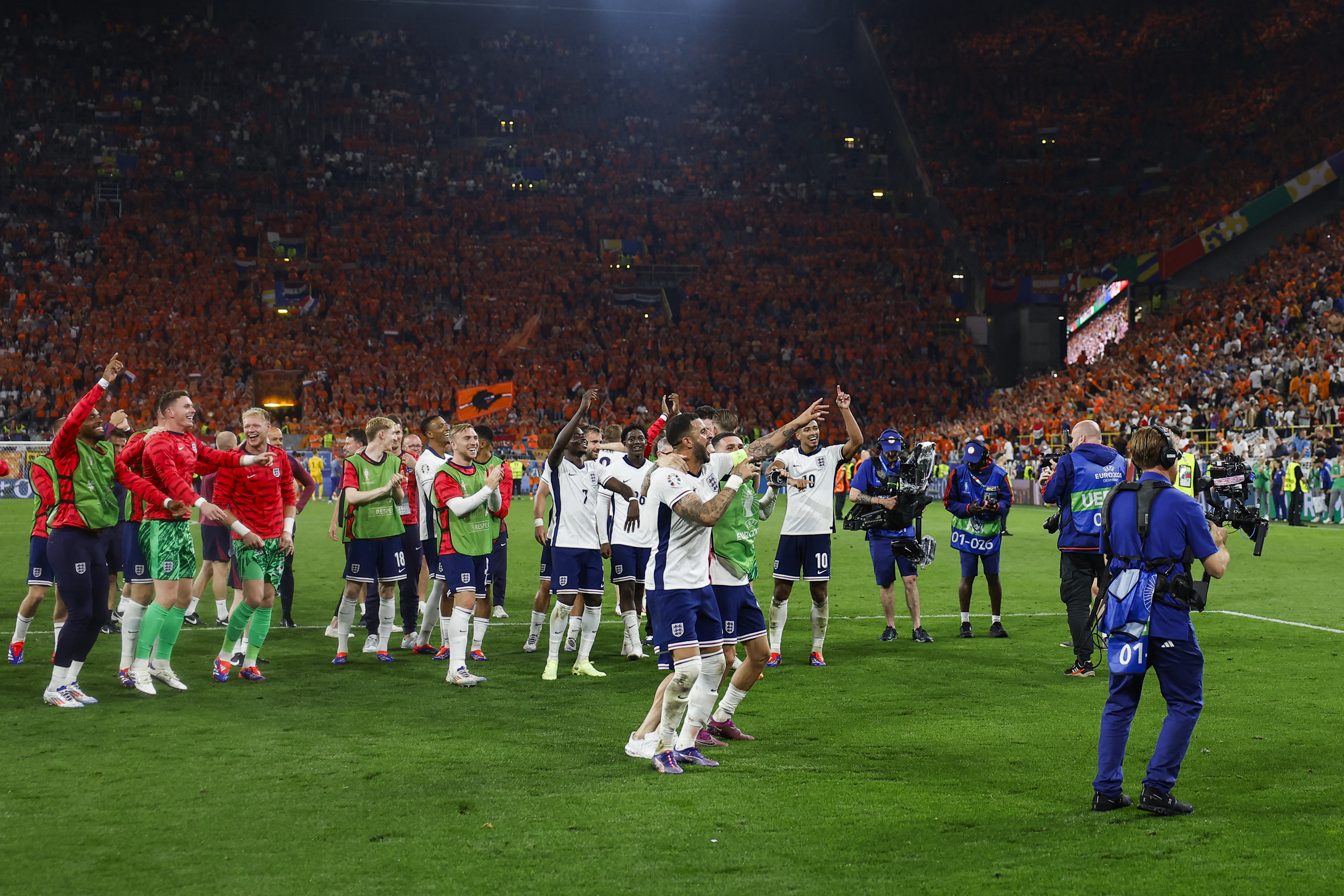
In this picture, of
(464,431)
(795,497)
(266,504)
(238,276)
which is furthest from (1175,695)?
(238,276)

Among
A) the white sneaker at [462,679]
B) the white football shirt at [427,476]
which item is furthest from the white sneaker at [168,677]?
the white football shirt at [427,476]

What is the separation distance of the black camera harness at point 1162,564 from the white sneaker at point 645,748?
9.55 ft

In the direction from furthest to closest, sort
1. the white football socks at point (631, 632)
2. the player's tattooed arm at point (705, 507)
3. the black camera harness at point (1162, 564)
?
the white football socks at point (631, 632), the player's tattooed arm at point (705, 507), the black camera harness at point (1162, 564)

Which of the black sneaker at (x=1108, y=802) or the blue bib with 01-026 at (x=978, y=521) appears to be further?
the blue bib with 01-026 at (x=978, y=521)

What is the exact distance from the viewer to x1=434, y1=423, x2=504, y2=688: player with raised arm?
9328mm

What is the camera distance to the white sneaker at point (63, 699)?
8273 mm

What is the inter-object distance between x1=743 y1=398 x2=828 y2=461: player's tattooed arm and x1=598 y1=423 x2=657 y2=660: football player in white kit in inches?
132

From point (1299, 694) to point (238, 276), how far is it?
48.1 m

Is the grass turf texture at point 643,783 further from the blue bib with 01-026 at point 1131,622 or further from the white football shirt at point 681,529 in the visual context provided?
the white football shirt at point 681,529

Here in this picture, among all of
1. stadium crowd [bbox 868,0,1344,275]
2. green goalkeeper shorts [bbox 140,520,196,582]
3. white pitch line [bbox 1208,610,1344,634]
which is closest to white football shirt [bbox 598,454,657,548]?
green goalkeeper shorts [bbox 140,520,196,582]

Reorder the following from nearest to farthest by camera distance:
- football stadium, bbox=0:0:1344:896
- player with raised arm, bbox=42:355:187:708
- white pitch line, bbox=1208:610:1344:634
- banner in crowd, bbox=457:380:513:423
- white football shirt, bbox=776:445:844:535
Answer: football stadium, bbox=0:0:1344:896 < player with raised arm, bbox=42:355:187:708 < white football shirt, bbox=776:445:844:535 < white pitch line, bbox=1208:610:1344:634 < banner in crowd, bbox=457:380:513:423

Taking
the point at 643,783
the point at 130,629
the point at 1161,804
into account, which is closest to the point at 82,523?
the point at 130,629

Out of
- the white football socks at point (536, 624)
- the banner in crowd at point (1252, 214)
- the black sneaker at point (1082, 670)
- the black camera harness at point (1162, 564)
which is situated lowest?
the black sneaker at point (1082, 670)

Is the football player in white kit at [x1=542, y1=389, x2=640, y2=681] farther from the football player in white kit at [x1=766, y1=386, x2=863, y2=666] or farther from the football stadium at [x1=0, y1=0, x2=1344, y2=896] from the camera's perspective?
the football player in white kit at [x1=766, y1=386, x2=863, y2=666]
